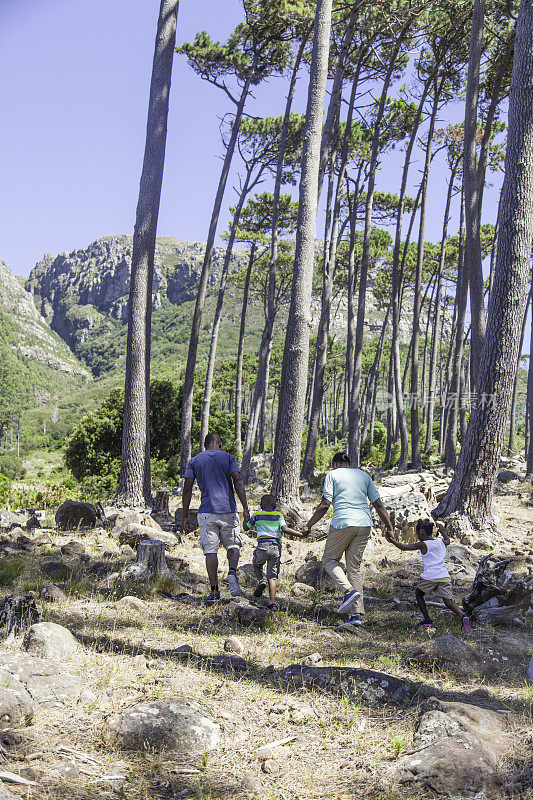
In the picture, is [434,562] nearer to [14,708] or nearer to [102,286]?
[14,708]

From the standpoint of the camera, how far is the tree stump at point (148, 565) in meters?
6.16

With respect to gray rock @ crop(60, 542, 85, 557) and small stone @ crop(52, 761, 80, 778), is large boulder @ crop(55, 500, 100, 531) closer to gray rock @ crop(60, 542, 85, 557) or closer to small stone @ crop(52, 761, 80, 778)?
gray rock @ crop(60, 542, 85, 557)

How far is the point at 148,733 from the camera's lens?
117 inches

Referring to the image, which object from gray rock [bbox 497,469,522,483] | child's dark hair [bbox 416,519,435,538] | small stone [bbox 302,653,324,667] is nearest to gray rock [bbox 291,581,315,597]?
child's dark hair [bbox 416,519,435,538]

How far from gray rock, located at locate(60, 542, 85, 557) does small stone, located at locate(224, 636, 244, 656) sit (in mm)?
3381

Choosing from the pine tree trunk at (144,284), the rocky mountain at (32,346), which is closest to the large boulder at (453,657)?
the pine tree trunk at (144,284)

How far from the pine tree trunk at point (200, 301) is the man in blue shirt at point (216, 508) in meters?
9.41

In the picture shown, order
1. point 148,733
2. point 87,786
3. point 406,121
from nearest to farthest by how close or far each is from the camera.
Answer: point 87,786
point 148,733
point 406,121

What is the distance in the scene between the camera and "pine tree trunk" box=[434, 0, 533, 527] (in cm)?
853

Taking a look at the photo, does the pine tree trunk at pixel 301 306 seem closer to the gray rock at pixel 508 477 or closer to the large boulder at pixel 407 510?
the large boulder at pixel 407 510

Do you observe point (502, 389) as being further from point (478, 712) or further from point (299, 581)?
point (478, 712)

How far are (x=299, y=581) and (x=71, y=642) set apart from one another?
10.9ft

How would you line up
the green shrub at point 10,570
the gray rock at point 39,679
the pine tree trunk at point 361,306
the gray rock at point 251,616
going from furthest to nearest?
the pine tree trunk at point 361,306, the green shrub at point 10,570, the gray rock at point 251,616, the gray rock at point 39,679

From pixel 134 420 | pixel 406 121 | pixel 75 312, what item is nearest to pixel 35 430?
pixel 406 121
